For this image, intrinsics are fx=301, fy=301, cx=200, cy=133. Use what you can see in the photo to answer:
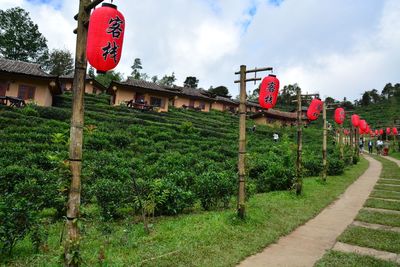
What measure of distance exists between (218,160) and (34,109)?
49.2 feet

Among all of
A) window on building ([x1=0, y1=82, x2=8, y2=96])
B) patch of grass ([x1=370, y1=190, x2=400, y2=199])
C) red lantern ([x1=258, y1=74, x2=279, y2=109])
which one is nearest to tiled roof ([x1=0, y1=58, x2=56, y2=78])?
window on building ([x1=0, y1=82, x2=8, y2=96])

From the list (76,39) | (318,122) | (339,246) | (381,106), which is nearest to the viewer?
(76,39)

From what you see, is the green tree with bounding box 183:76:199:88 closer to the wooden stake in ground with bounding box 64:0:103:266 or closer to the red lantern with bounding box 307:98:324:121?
the red lantern with bounding box 307:98:324:121

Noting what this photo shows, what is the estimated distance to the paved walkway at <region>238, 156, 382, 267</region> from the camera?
5809 mm

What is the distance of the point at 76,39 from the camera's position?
4652 millimetres

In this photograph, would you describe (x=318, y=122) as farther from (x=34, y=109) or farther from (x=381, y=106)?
(x=34, y=109)

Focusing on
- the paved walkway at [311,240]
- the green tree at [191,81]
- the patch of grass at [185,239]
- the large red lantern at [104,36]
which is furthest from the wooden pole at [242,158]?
the green tree at [191,81]

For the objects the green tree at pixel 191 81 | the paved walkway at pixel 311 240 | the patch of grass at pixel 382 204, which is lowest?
the paved walkway at pixel 311 240

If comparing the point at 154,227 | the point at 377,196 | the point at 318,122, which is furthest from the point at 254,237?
the point at 318,122

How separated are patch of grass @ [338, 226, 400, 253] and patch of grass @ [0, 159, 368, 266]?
1.33 meters

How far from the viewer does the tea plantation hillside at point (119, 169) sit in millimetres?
7391

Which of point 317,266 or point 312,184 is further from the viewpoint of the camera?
point 312,184

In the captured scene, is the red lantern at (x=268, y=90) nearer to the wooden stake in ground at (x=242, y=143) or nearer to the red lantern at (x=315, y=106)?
the wooden stake in ground at (x=242, y=143)

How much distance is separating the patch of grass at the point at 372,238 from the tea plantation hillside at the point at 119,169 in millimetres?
3241
